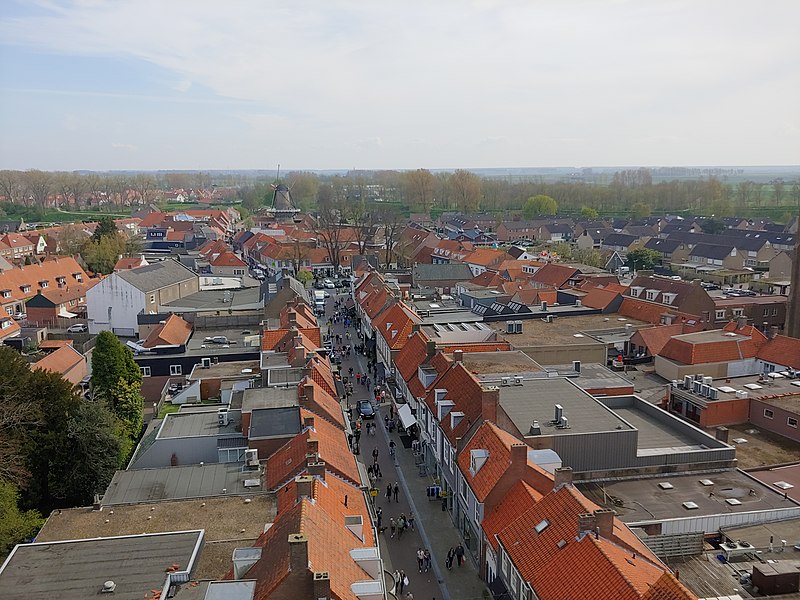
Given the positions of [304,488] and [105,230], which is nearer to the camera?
[304,488]

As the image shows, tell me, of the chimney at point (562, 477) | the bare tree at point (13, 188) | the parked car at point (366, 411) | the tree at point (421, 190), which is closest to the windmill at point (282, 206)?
the tree at point (421, 190)

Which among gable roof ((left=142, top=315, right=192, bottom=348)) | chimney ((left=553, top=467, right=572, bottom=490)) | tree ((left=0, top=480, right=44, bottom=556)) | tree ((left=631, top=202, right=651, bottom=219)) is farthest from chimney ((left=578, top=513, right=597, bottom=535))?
tree ((left=631, top=202, right=651, bottom=219))

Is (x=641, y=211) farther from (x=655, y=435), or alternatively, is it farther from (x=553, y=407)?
(x=553, y=407)

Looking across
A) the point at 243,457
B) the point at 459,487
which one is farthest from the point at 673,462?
the point at 243,457

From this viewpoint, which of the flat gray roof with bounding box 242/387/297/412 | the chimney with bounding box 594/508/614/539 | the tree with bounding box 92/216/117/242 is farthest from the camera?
the tree with bounding box 92/216/117/242

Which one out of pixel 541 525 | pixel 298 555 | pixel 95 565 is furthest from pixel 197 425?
pixel 541 525

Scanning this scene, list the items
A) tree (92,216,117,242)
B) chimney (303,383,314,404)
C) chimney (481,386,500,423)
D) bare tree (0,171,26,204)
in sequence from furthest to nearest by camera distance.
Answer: bare tree (0,171,26,204), tree (92,216,117,242), chimney (303,383,314,404), chimney (481,386,500,423)

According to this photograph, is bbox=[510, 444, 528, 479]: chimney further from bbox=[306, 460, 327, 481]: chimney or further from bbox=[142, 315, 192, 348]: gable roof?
bbox=[142, 315, 192, 348]: gable roof

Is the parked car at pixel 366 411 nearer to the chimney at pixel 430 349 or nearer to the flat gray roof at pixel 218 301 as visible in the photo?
the chimney at pixel 430 349
